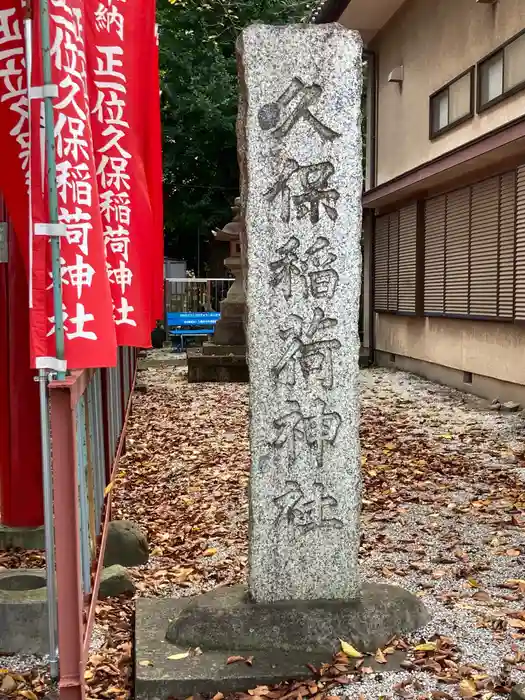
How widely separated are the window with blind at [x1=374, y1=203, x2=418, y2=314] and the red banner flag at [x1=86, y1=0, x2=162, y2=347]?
999cm

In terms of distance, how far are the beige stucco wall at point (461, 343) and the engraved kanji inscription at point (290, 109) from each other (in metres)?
6.96

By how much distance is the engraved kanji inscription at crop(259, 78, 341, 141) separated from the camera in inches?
146

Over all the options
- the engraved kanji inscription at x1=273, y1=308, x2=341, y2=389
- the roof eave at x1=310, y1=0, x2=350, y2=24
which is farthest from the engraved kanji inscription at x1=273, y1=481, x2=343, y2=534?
the roof eave at x1=310, y1=0, x2=350, y2=24

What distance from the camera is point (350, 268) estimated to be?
150 inches

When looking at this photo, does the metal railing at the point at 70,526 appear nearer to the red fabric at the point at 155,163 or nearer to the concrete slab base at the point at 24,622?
the concrete slab base at the point at 24,622

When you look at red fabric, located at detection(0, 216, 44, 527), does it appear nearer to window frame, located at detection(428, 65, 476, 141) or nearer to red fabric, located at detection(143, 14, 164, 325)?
red fabric, located at detection(143, 14, 164, 325)

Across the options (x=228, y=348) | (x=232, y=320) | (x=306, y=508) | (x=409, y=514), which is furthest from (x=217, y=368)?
(x=306, y=508)

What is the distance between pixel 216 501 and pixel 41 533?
7.00 ft

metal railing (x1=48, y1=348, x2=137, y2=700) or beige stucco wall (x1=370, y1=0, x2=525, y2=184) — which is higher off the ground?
beige stucco wall (x1=370, y1=0, x2=525, y2=184)

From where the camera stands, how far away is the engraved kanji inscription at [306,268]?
376 centimetres

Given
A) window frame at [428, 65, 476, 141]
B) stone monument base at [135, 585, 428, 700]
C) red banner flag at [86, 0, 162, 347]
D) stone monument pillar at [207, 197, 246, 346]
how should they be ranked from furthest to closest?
stone monument pillar at [207, 197, 246, 346]
window frame at [428, 65, 476, 141]
red banner flag at [86, 0, 162, 347]
stone monument base at [135, 585, 428, 700]

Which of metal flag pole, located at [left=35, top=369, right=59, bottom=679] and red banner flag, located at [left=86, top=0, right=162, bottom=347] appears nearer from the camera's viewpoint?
metal flag pole, located at [left=35, top=369, right=59, bottom=679]

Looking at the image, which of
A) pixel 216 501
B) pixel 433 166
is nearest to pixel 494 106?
pixel 433 166

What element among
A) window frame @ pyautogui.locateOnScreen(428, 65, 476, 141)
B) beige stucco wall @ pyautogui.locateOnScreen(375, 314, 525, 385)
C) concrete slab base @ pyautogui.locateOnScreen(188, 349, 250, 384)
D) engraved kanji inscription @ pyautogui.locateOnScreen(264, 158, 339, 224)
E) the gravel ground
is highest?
window frame @ pyautogui.locateOnScreen(428, 65, 476, 141)
